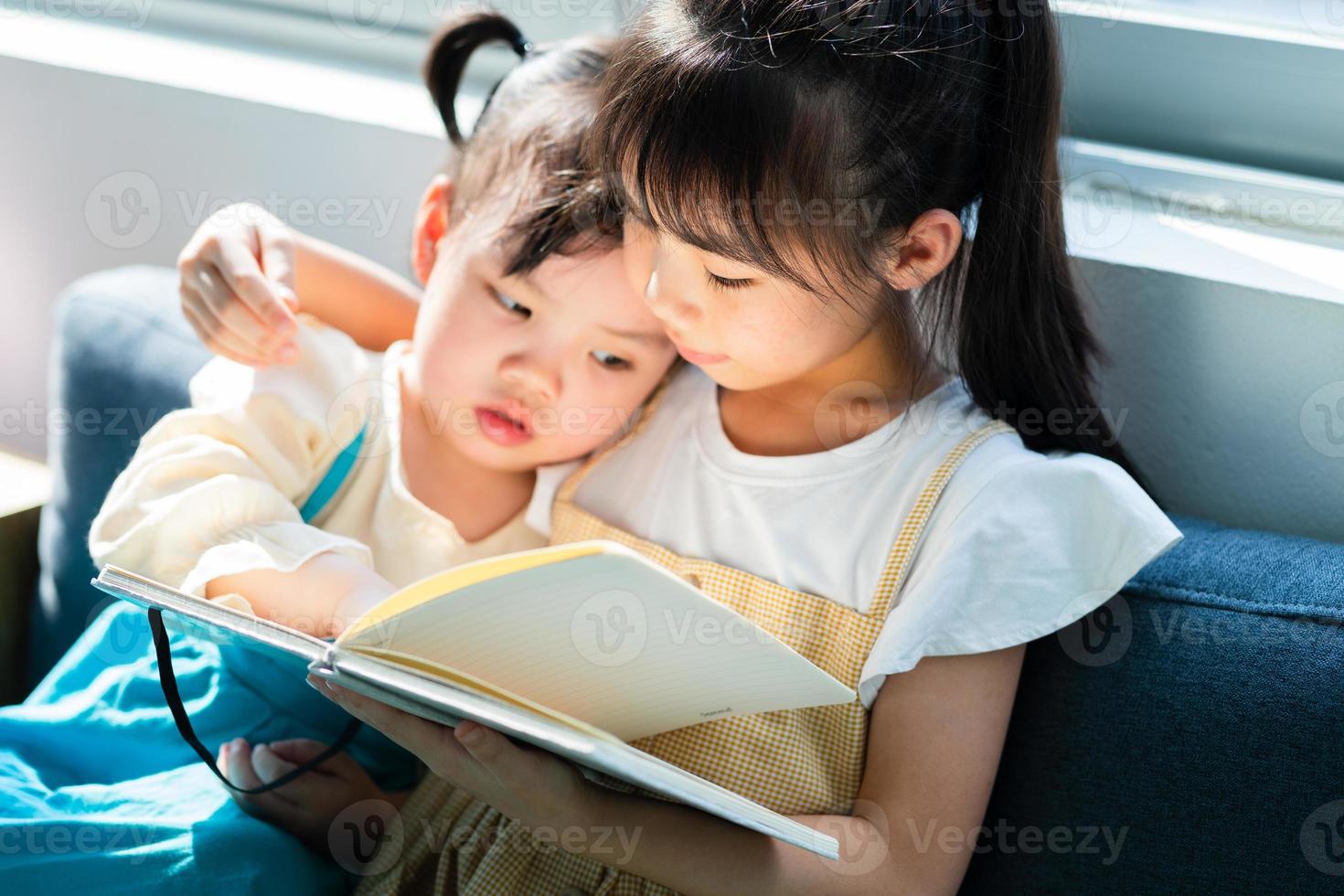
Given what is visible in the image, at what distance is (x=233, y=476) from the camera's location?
1017mm

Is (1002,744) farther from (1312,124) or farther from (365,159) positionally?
(365,159)

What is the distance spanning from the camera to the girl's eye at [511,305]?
1.07m

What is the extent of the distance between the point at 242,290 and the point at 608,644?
55 centimetres

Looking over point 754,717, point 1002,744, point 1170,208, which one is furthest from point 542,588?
point 1170,208

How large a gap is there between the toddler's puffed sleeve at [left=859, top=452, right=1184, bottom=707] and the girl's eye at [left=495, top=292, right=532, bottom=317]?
406 mm

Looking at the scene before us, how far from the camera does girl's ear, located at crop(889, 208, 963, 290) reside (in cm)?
91

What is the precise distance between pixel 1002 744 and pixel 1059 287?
38 cm
